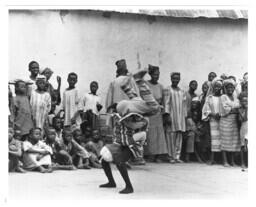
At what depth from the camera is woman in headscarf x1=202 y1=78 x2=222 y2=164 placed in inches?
357

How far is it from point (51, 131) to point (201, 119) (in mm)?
2173

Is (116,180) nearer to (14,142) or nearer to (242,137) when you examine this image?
(14,142)

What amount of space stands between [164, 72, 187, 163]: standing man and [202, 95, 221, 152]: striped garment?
0.35 m

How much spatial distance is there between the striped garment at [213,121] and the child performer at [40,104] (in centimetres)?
214

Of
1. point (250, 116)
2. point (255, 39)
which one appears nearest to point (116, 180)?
point (250, 116)

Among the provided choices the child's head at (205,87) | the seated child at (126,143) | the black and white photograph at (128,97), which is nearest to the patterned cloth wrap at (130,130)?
the seated child at (126,143)

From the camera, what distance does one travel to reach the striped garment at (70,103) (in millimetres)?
8773

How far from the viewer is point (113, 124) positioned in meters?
8.72

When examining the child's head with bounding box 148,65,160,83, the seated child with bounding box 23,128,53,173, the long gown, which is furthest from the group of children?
the child's head with bounding box 148,65,160,83

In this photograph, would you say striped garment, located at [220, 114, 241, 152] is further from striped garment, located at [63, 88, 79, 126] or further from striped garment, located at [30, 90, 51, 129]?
striped garment, located at [30, 90, 51, 129]

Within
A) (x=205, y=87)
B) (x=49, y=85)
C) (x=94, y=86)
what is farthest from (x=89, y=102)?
(x=205, y=87)

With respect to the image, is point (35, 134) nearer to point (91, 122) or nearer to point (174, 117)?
point (91, 122)

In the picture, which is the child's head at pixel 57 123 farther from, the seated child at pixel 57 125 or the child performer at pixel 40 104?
the child performer at pixel 40 104

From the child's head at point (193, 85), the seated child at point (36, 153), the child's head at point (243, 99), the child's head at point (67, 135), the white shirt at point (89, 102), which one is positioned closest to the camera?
the seated child at point (36, 153)
